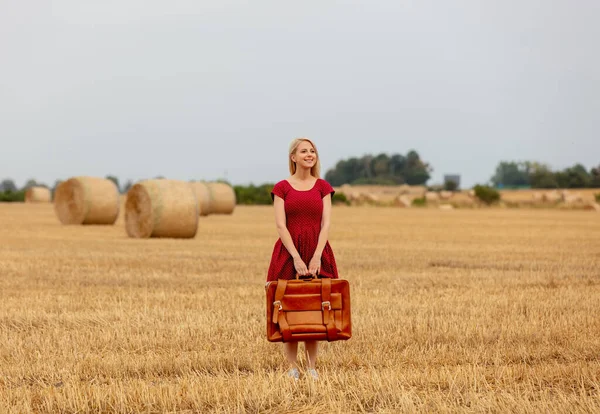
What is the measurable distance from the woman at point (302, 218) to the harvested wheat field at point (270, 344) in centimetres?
71

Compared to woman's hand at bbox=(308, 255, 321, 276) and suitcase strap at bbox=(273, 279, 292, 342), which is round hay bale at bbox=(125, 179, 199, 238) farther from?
suitcase strap at bbox=(273, 279, 292, 342)

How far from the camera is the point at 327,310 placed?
20.7ft

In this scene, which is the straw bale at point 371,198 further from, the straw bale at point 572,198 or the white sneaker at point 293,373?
the white sneaker at point 293,373

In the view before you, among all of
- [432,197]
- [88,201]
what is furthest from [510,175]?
[88,201]

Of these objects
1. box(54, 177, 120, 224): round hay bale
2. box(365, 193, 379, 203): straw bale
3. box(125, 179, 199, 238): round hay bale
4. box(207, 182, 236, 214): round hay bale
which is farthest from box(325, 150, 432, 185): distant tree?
box(125, 179, 199, 238): round hay bale

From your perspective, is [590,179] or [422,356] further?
[590,179]

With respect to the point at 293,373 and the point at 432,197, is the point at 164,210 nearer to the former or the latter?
the point at 293,373

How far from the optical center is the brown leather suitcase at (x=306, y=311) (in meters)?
6.30

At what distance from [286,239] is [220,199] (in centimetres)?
3271

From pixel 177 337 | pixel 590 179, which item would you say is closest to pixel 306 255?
pixel 177 337

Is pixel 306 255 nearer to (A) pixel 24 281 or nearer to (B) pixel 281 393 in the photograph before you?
(B) pixel 281 393

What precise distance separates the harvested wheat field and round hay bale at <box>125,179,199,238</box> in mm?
5202

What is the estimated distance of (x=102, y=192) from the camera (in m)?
28.5

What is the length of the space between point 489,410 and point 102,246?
1457 centimetres
